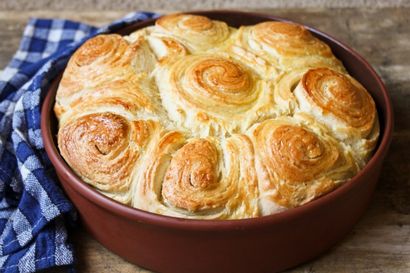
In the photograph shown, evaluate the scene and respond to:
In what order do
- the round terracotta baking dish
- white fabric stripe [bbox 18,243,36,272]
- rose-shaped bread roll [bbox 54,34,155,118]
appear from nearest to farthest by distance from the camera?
the round terracotta baking dish, white fabric stripe [bbox 18,243,36,272], rose-shaped bread roll [bbox 54,34,155,118]

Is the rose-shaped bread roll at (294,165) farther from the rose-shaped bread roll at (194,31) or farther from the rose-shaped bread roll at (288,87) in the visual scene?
the rose-shaped bread roll at (194,31)

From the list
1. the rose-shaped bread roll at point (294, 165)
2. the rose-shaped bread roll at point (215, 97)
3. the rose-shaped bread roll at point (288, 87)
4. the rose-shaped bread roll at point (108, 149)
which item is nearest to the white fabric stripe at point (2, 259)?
the rose-shaped bread roll at point (108, 149)

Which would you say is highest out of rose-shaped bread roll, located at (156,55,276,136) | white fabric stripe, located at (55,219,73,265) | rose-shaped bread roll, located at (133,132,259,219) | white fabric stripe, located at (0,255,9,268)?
rose-shaped bread roll, located at (156,55,276,136)

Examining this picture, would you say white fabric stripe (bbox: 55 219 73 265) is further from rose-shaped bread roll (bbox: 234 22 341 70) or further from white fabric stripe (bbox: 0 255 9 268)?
rose-shaped bread roll (bbox: 234 22 341 70)

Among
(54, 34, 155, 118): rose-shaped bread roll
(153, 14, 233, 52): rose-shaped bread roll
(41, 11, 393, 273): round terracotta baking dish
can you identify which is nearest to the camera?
(41, 11, 393, 273): round terracotta baking dish

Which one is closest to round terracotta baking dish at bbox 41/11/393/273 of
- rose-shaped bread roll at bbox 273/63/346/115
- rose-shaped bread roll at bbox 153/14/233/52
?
rose-shaped bread roll at bbox 273/63/346/115

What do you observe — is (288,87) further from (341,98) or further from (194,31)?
(194,31)

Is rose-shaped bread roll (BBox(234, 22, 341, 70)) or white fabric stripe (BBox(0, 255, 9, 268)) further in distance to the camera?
rose-shaped bread roll (BBox(234, 22, 341, 70))
